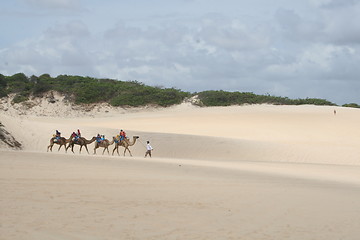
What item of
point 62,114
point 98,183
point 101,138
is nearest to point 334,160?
point 101,138

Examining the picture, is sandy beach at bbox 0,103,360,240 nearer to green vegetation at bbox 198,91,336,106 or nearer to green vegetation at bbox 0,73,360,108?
green vegetation at bbox 198,91,336,106

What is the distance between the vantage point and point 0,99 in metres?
61.0

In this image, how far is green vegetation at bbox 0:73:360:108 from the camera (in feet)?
204

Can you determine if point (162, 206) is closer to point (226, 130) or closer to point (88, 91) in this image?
point (226, 130)

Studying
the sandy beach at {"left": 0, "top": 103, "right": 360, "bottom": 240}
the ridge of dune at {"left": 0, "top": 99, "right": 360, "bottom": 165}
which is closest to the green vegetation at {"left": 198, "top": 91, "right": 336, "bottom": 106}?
the ridge of dune at {"left": 0, "top": 99, "right": 360, "bottom": 165}

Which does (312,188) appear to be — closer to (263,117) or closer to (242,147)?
(242,147)

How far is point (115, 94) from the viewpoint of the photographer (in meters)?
64.8

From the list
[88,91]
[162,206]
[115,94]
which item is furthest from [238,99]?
[162,206]

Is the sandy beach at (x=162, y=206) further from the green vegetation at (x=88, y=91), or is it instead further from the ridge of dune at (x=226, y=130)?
the green vegetation at (x=88, y=91)

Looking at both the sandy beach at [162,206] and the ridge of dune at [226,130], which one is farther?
the ridge of dune at [226,130]

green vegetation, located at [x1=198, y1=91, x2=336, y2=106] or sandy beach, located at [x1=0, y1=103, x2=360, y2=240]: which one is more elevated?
green vegetation, located at [x1=198, y1=91, x2=336, y2=106]

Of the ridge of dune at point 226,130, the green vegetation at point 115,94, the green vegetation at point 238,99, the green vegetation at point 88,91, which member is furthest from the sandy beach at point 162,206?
the green vegetation at point 88,91

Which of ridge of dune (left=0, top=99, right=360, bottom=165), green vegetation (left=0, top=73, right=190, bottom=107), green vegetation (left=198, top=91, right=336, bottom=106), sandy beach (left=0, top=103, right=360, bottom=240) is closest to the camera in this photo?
sandy beach (left=0, top=103, right=360, bottom=240)

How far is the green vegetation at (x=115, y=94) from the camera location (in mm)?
62219
